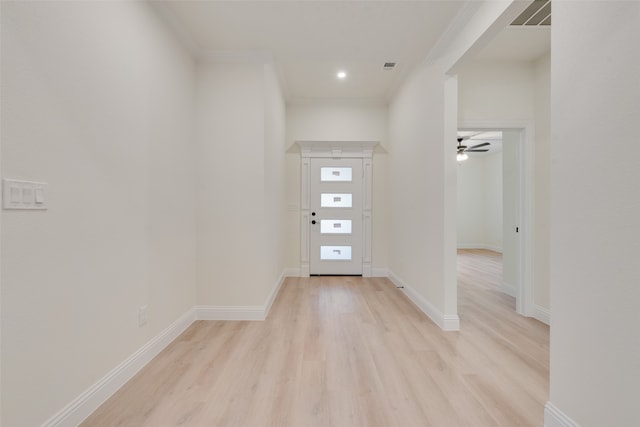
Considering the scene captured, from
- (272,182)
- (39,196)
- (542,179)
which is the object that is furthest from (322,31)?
(542,179)

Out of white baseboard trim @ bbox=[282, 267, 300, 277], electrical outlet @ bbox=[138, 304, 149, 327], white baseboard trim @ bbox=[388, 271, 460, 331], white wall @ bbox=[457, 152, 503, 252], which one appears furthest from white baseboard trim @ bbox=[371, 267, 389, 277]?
white wall @ bbox=[457, 152, 503, 252]

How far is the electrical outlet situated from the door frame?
2.84m

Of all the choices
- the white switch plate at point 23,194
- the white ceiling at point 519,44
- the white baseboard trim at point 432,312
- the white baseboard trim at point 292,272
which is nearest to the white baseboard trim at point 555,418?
the white baseboard trim at point 432,312

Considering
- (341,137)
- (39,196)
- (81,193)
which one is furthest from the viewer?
(341,137)

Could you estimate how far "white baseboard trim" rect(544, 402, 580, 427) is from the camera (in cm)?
134

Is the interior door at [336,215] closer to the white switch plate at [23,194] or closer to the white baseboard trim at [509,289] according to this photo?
the white baseboard trim at [509,289]

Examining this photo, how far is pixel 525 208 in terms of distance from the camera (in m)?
3.13

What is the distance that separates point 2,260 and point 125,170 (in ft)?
2.93

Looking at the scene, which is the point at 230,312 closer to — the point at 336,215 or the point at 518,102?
the point at 336,215

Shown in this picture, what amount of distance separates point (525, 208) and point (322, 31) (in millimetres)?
2879

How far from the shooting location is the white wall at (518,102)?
302cm

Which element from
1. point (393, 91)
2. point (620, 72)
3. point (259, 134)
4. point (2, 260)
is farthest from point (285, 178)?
point (620, 72)

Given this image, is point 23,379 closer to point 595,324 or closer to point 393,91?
point 595,324

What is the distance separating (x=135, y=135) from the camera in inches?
79.1
